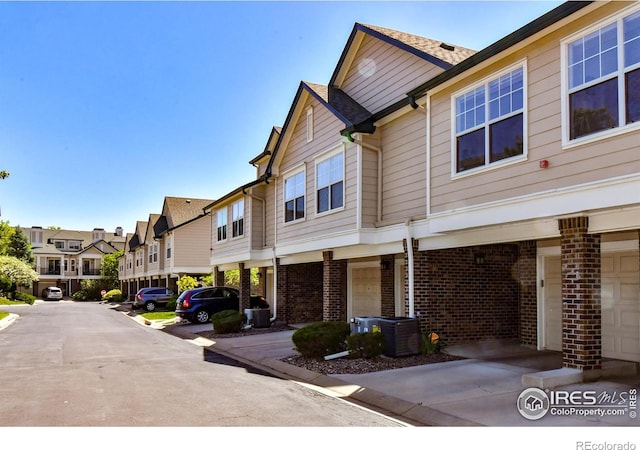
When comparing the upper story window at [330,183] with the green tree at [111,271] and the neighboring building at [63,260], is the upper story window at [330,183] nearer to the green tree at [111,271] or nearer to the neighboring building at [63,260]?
the green tree at [111,271]

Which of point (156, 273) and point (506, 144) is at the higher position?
point (506, 144)

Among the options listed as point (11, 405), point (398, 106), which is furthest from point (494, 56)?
point (11, 405)

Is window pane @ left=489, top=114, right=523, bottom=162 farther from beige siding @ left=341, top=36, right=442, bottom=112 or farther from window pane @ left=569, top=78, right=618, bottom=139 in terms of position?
beige siding @ left=341, top=36, right=442, bottom=112

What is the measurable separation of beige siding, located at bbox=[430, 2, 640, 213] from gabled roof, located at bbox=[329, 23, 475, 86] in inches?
117

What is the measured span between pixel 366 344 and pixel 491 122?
528 cm

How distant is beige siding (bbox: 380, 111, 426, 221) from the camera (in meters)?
13.7

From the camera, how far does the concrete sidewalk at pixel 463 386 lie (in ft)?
25.3

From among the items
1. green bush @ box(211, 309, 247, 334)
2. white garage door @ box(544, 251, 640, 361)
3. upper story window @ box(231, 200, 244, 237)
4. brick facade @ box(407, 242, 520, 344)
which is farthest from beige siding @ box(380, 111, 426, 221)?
upper story window @ box(231, 200, 244, 237)

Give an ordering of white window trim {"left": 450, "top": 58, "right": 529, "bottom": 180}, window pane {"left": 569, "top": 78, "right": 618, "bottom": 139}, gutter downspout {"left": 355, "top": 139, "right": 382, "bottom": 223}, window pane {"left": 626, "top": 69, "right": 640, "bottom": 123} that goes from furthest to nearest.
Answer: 1. gutter downspout {"left": 355, "top": 139, "right": 382, "bottom": 223}
2. white window trim {"left": 450, "top": 58, "right": 529, "bottom": 180}
3. window pane {"left": 569, "top": 78, "right": 618, "bottom": 139}
4. window pane {"left": 626, "top": 69, "right": 640, "bottom": 123}

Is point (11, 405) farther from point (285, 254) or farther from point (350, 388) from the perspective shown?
point (285, 254)

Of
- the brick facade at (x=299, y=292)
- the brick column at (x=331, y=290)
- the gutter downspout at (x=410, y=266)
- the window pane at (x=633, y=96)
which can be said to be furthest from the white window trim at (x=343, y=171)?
the window pane at (x=633, y=96)

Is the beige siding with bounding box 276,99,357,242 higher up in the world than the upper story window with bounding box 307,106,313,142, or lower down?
lower down

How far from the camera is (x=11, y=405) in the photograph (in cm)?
870
